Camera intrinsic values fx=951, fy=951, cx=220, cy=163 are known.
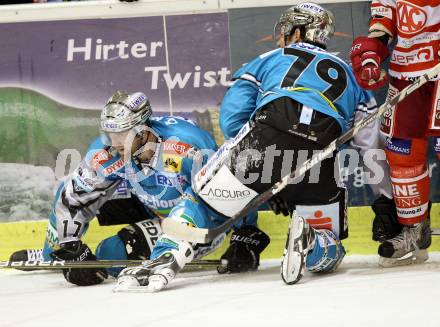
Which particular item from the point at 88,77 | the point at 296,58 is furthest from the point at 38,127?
the point at 296,58

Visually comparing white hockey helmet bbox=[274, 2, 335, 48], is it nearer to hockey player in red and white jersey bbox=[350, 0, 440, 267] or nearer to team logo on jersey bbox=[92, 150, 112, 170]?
hockey player in red and white jersey bbox=[350, 0, 440, 267]

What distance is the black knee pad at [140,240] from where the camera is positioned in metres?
4.30

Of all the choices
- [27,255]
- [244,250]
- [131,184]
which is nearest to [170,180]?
[131,184]

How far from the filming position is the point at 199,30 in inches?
181

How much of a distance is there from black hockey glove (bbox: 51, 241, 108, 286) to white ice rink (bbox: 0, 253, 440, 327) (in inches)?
2.1

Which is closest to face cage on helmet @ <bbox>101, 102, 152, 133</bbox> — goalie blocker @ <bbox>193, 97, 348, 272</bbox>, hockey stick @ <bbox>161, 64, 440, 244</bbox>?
goalie blocker @ <bbox>193, 97, 348, 272</bbox>

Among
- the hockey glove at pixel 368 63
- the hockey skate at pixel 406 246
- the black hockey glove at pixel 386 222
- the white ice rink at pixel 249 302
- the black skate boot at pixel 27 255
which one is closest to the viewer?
the white ice rink at pixel 249 302

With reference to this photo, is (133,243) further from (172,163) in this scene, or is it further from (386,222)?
(386,222)

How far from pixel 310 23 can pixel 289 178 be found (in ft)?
2.33

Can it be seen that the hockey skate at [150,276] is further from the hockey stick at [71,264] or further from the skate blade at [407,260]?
the skate blade at [407,260]

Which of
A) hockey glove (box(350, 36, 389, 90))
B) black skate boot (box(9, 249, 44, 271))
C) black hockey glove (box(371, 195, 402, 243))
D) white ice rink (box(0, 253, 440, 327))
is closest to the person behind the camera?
white ice rink (box(0, 253, 440, 327))

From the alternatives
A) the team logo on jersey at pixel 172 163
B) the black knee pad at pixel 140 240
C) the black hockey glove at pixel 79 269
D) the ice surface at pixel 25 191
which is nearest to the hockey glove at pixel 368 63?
the team logo on jersey at pixel 172 163

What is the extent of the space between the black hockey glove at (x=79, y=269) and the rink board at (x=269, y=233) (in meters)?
0.50

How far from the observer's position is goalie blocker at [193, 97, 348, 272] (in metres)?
3.75
